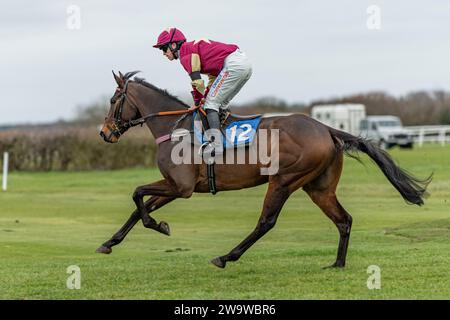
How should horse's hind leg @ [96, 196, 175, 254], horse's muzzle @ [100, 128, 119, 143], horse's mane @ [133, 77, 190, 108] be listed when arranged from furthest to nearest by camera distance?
horse's muzzle @ [100, 128, 119, 143], horse's mane @ [133, 77, 190, 108], horse's hind leg @ [96, 196, 175, 254]

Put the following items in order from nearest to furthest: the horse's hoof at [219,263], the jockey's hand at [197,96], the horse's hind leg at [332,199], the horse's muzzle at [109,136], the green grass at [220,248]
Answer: the green grass at [220,248], the horse's hoof at [219,263], the horse's hind leg at [332,199], the jockey's hand at [197,96], the horse's muzzle at [109,136]

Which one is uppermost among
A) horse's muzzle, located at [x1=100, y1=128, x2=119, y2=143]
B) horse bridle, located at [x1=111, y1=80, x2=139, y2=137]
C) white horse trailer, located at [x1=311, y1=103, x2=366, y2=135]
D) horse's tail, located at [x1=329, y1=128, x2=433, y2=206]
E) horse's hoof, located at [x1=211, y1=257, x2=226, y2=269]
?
horse bridle, located at [x1=111, y1=80, x2=139, y2=137]

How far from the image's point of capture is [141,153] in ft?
134

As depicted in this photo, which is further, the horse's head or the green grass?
the horse's head

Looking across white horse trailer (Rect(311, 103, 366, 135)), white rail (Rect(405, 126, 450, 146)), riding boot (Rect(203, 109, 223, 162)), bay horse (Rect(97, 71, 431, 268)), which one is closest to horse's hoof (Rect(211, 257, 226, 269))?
bay horse (Rect(97, 71, 431, 268))

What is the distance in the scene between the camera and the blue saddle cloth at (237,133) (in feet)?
34.7

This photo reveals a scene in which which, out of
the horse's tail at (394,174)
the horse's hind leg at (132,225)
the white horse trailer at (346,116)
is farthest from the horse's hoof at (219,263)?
the white horse trailer at (346,116)

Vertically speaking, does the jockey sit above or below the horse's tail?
above

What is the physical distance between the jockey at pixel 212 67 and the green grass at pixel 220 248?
1.77 m

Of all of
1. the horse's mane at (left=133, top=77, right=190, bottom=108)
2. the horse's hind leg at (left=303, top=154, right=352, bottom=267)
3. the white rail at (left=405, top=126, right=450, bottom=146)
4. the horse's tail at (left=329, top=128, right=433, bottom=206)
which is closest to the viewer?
the horse's hind leg at (left=303, top=154, right=352, bottom=267)

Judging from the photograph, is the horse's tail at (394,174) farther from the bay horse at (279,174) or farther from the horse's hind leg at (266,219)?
the horse's hind leg at (266,219)

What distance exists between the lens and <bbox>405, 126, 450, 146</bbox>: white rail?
56722 mm

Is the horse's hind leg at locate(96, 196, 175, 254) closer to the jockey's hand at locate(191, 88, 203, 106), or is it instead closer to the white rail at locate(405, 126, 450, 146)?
the jockey's hand at locate(191, 88, 203, 106)

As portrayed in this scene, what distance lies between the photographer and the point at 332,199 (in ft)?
35.9
